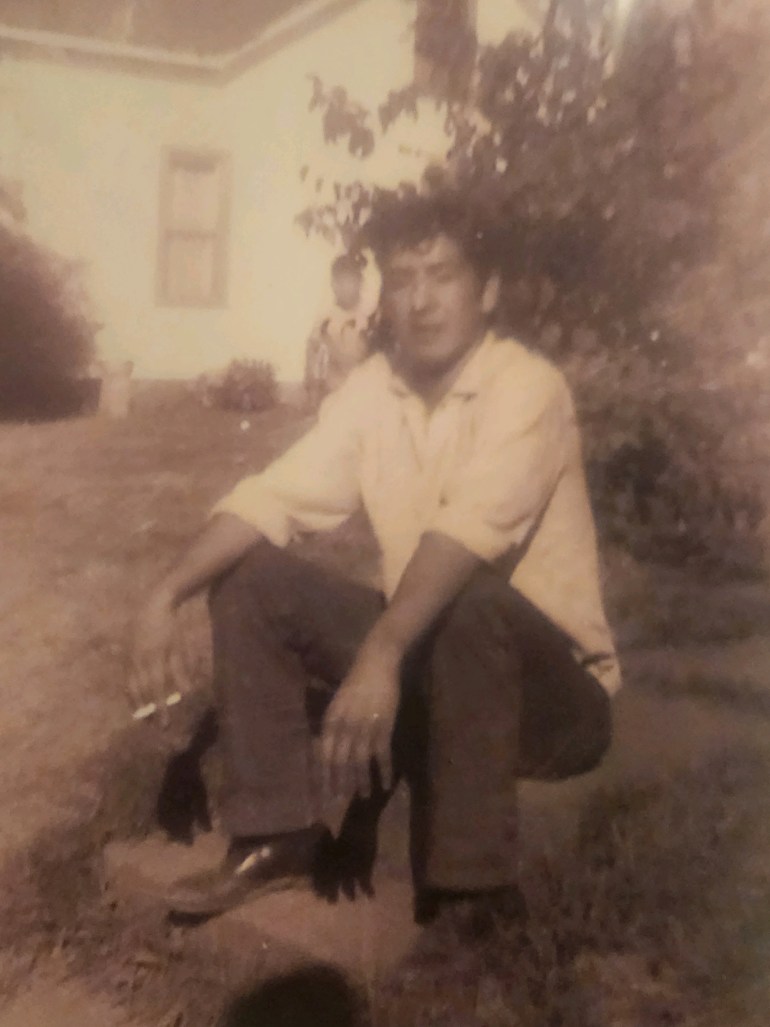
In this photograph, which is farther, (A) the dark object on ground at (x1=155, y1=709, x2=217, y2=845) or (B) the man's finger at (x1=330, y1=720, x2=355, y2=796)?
(A) the dark object on ground at (x1=155, y1=709, x2=217, y2=845)

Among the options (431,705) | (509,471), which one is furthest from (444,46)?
(431,705)

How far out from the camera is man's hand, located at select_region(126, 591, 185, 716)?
44.6 inches

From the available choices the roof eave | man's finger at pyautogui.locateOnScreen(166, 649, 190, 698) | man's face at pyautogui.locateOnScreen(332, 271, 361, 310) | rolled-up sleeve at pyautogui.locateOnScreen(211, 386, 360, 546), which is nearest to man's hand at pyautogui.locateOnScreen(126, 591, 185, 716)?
man's finger at pyautogui.locateOnScreen(166, 649, 190, 698)

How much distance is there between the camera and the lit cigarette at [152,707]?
1.14 meters

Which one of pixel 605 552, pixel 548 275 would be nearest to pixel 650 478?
pixel 605 552

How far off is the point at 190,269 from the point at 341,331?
16 centimetres

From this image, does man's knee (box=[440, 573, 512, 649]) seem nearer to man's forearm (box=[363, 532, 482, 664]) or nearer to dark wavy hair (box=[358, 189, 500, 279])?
man's forearm (box=[363, 532, 482, 664])

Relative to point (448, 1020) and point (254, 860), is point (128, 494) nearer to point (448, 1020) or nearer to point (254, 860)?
point (254, 860)

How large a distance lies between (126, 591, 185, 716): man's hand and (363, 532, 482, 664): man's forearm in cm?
21

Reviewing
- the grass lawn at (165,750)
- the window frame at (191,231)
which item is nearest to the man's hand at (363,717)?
the grass lawn at (165,750)

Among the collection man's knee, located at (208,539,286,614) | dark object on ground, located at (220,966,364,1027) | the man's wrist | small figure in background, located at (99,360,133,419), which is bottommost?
dark object on ground, located at (220,966,364,1027)

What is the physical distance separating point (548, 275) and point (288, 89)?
1.01 ft

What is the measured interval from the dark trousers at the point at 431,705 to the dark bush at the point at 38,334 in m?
0.25

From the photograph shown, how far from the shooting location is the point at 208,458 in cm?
112
